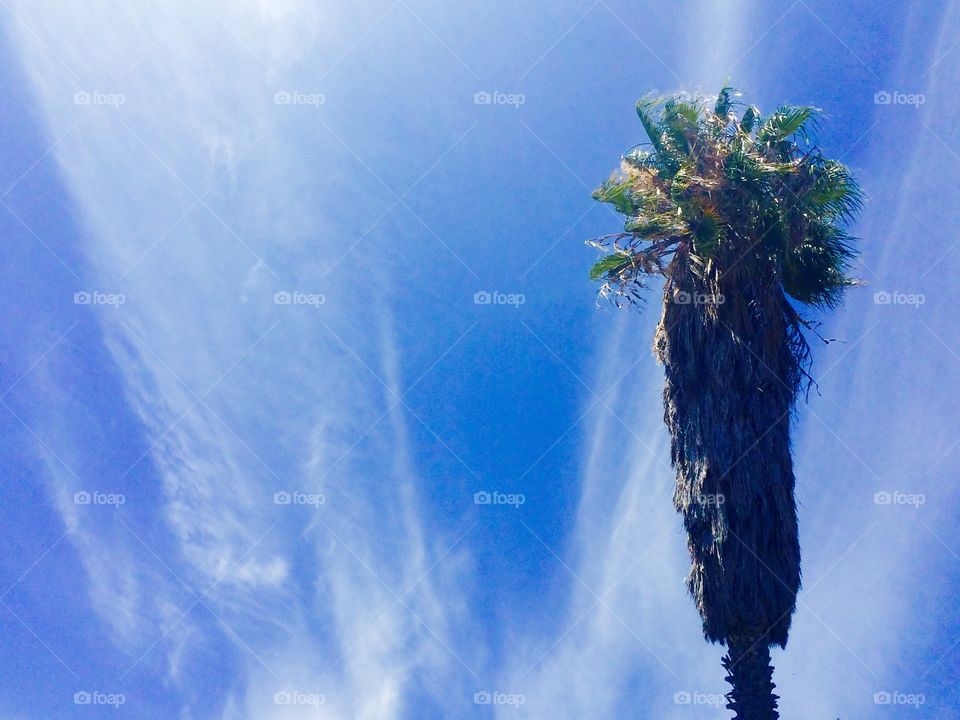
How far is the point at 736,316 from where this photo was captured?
42.4 ft

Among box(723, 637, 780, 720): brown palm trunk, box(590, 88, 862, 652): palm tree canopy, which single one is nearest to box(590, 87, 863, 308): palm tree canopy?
box(590, 88, 862, 652): palm tree canopy

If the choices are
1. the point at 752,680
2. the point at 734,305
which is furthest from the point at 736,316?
the point at 752,680

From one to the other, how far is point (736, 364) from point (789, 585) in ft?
10.3

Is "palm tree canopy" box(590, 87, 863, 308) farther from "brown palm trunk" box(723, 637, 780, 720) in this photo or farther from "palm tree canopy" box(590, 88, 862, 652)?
"brown palm trunk" box(723, 637, 780, 720)

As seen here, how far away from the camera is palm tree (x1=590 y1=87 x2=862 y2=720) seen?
1183 centimetres

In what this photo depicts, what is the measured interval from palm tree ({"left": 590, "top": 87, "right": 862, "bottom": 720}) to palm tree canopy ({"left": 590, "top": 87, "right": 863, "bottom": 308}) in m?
0.02

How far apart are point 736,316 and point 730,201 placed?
5.74ft

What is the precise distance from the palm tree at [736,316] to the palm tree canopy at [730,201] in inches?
0.8

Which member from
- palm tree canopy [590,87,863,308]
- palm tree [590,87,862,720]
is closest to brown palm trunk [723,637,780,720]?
palm tree [590,87,862,720]

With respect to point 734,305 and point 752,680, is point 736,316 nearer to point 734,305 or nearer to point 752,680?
point 734,305

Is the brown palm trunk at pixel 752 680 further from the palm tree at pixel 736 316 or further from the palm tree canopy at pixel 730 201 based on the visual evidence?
the palm tree canopy at pixel 730 201

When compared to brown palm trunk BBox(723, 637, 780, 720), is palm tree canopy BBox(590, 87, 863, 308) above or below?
above

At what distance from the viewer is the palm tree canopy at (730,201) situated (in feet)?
43.0

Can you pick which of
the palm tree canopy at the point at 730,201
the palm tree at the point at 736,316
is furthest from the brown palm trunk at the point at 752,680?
the palm tree canopy at the point at 730,201
